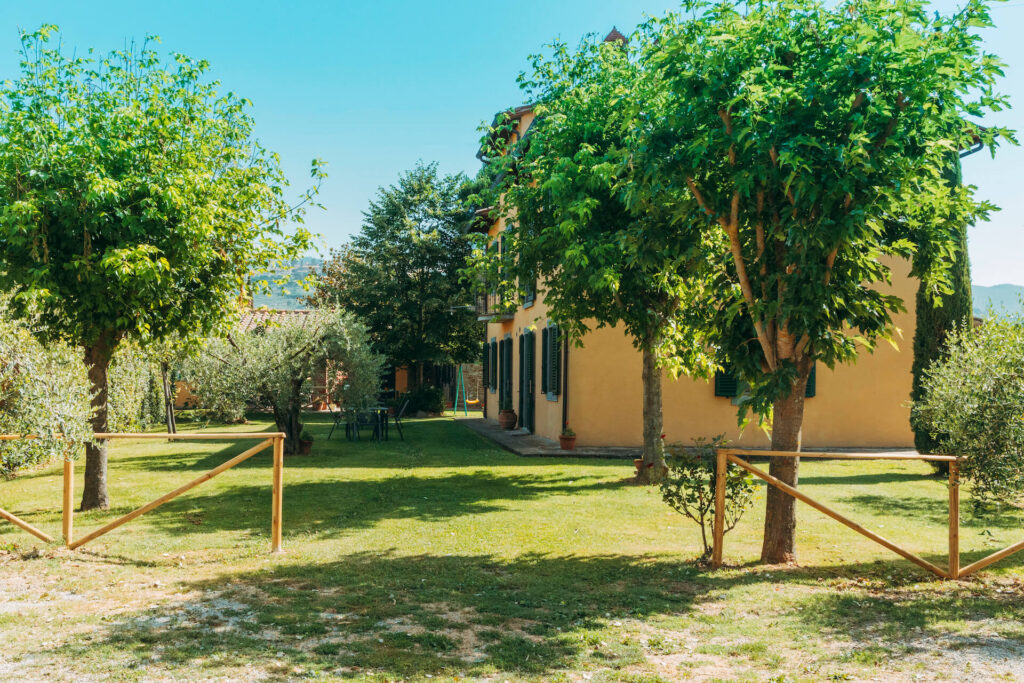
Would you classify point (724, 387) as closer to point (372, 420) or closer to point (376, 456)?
point (376, 456)

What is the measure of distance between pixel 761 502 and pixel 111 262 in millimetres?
7897

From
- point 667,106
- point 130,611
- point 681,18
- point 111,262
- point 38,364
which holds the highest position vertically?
point 681,18

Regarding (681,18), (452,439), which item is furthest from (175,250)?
(452,439)

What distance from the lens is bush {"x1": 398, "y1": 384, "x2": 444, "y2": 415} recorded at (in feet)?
91.5

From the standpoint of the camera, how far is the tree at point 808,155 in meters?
5.39

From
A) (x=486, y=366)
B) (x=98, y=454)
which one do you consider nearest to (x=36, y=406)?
(x=98, y=454)

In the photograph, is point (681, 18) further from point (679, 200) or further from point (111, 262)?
point (111, 262)

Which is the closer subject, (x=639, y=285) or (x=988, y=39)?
(x=988, y=39)

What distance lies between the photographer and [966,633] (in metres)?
4.68

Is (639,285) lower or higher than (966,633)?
higher

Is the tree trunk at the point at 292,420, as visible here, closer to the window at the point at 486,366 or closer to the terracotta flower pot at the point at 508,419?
the terracotta flower pot at the point at 508,419

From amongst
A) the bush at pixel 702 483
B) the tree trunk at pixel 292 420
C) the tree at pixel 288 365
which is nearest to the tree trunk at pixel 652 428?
the bush at pixel 702 483

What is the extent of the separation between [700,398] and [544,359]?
368 centimetres

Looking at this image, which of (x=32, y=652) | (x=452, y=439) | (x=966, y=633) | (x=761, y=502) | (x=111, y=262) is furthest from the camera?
(x=452, y=439)
